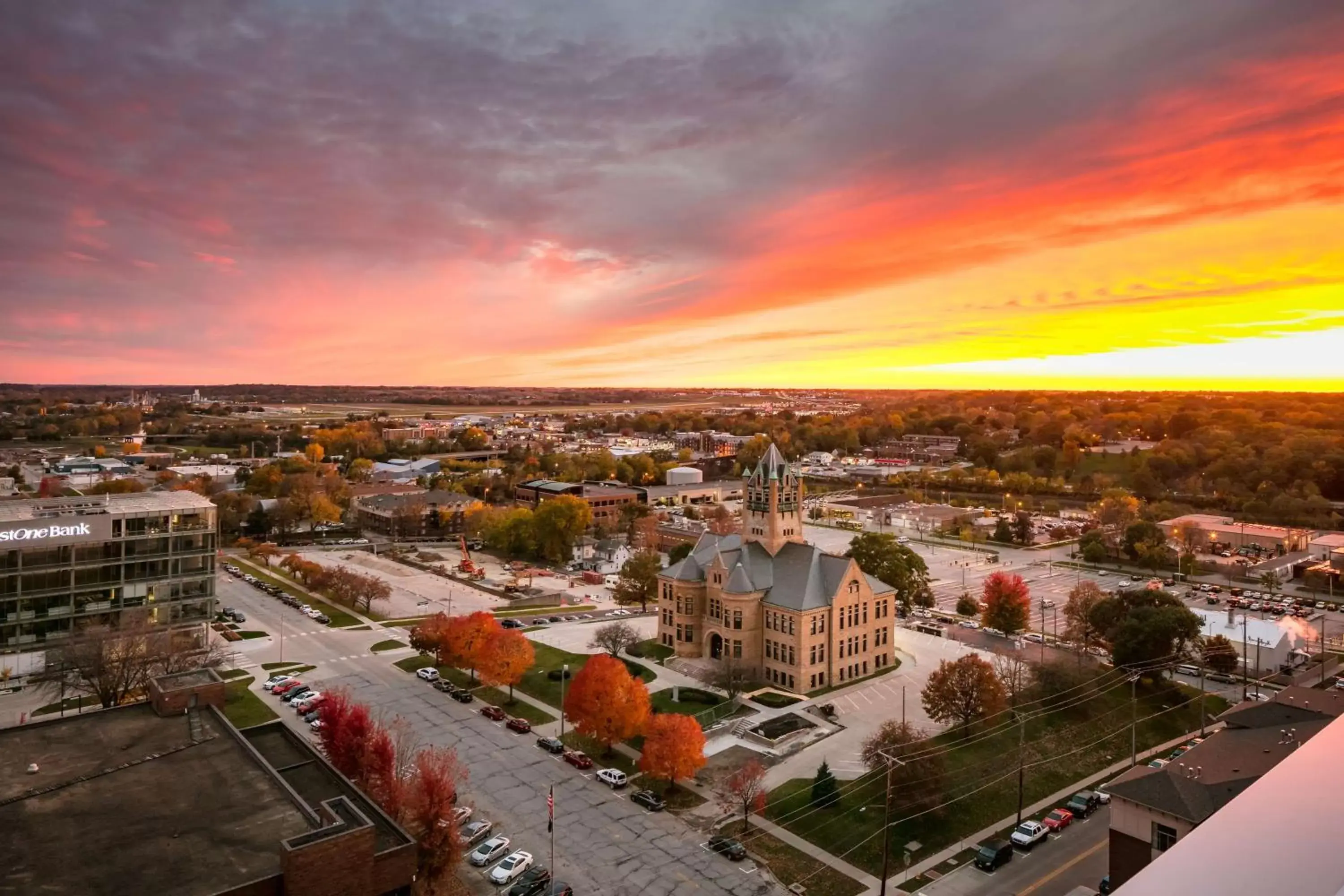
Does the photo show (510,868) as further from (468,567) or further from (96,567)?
(468,567)

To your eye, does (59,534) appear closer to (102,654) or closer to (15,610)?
(15,610)

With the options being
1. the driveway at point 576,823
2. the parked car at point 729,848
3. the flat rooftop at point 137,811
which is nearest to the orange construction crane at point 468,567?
the driveway at point 576,823

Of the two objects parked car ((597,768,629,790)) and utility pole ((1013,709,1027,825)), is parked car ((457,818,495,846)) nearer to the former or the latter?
parked car ((597,768,629,790))

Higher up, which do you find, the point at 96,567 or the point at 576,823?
the point at 96,567

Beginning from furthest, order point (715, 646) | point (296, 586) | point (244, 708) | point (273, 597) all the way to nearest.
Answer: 1. point (296, 586)
2. point (273, 597)
3. point (715, 646)
4. point (244, 708)

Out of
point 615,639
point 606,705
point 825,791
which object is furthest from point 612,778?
point 615,639

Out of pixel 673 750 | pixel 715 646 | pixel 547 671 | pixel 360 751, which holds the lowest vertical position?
pixel 547 671

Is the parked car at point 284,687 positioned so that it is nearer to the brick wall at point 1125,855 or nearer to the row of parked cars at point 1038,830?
the row of parked cars at point 1038,830
